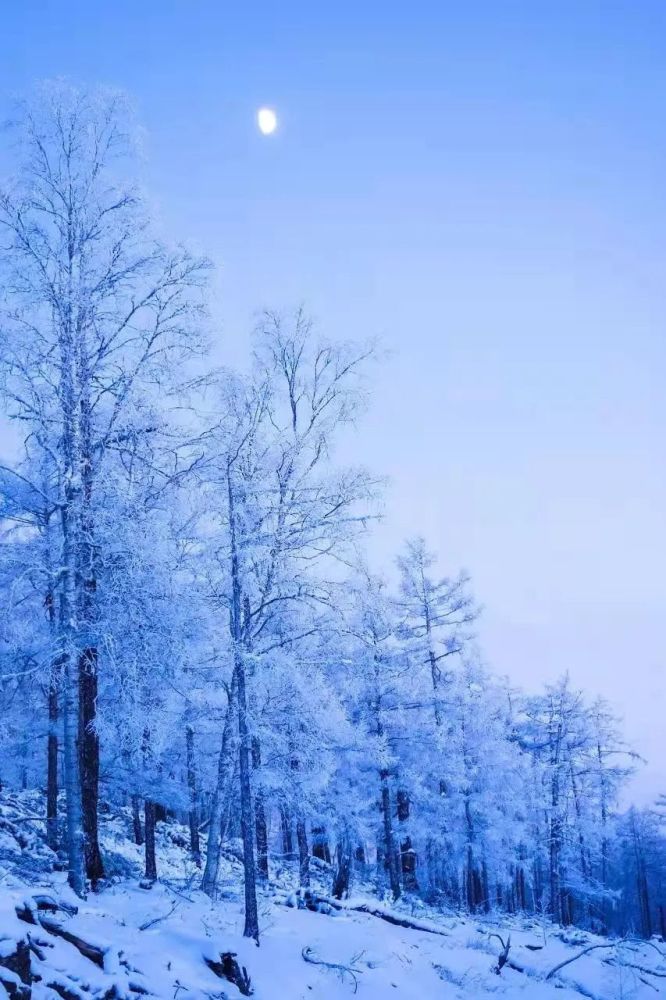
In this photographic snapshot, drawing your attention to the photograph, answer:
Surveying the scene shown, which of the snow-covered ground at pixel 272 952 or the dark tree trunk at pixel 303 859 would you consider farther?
the dark tree trunk at pixel 303 859

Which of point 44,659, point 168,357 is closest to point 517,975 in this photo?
point 44,659

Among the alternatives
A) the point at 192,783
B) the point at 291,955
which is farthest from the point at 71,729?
the point at 192,783

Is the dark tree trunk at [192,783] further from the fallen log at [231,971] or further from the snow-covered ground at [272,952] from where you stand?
the fallen log at [231,971]

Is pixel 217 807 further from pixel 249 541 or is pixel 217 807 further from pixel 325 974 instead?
pixel 249 541

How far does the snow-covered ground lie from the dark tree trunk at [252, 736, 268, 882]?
6.04ft

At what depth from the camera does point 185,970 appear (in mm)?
6609

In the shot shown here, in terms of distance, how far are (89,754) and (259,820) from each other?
7458 millimetres

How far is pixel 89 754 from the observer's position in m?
9.99

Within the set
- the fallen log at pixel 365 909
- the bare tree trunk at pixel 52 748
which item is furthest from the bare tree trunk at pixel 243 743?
the bare tree trunk at pixel 52 748

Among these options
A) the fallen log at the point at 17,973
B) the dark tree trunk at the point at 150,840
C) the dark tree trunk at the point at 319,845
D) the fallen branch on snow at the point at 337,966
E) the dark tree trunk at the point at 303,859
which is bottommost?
the dark tree trunk at the point at 319,845

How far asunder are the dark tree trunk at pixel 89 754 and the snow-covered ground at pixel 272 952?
73cm

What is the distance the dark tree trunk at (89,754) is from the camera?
31.9 ft

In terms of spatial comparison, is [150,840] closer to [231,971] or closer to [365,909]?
[365,909]

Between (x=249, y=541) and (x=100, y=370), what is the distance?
3772 mm
